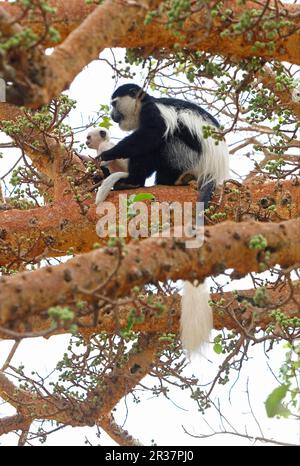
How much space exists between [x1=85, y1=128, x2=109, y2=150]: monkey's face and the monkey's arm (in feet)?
2.21

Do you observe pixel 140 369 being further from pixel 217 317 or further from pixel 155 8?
pixel 155 8

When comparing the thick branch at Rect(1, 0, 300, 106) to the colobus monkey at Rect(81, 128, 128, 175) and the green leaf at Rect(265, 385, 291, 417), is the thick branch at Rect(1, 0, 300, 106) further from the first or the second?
the colobus monkey at Rect(81, 128, 128, 175)

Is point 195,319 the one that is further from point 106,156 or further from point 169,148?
point 169,148

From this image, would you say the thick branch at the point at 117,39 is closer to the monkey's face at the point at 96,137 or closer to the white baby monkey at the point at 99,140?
the white baby monkey at the point at 99,140

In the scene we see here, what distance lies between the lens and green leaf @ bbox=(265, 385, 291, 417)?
6.03ft

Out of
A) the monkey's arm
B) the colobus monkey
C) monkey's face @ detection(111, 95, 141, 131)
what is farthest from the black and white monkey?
the colobus monkey

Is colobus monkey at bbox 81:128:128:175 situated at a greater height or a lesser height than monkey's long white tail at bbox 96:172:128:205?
greater

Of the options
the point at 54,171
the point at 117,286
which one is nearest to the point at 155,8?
the point at 117,286

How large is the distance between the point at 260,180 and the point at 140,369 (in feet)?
3.41

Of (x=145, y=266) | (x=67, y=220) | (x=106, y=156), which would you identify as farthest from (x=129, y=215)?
(x=106, y=156)

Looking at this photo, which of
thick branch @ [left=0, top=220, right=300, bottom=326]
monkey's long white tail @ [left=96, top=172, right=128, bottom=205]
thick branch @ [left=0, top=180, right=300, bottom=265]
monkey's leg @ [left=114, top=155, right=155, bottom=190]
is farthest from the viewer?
monkey's leg @ [left=114, top=155, right=155, bottom=190]

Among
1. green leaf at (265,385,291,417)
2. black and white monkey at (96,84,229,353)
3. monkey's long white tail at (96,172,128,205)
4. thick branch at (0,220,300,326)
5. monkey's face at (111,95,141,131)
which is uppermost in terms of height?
monkey's face at (111,95,141,131)

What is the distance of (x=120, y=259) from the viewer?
168 centimetres

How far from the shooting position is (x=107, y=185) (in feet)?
12.1
